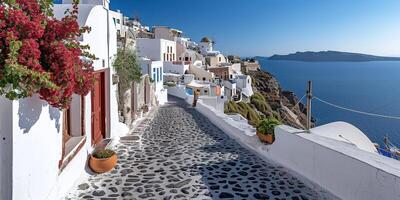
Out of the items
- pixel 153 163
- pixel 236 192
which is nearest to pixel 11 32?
pixel 236 192

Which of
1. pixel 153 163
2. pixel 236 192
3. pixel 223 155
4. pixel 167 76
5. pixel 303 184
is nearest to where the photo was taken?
pixel 236 192

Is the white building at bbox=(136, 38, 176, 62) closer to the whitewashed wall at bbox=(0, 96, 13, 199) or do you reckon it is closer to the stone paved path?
the stone paved path

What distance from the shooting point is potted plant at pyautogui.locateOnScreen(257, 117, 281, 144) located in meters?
9.18

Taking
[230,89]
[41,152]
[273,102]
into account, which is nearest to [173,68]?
[230,89]

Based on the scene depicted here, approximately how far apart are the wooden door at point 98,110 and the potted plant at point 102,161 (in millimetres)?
1135

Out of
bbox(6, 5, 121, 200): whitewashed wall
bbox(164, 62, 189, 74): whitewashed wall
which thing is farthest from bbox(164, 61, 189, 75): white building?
bbox(6, 5, 121, 200): whitewashed wall

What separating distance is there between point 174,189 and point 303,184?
259 centimetres

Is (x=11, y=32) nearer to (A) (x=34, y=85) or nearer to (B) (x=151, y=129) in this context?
(A) (x=34, y=85)

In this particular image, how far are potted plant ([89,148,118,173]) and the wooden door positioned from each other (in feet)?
3.72

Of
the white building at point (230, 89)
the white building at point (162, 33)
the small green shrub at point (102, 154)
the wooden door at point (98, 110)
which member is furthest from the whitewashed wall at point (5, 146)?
the white building at point (162, 33)

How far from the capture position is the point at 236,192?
20.1ft

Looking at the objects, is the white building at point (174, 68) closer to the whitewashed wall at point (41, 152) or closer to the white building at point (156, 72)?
the white building at point (156, 72)

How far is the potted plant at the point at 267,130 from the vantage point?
9.18 m

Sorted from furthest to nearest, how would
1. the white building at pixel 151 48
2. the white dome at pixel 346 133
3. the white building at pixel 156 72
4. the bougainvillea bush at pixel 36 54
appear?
the white building at pixel 151 48
the white building at pixel 156 72
the white dome at pixel 346 133
the bougainvillea bush at pixel 36 54
